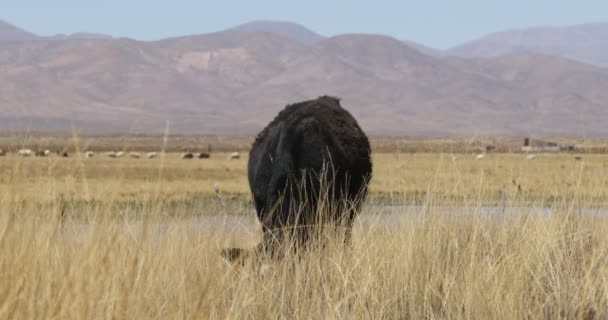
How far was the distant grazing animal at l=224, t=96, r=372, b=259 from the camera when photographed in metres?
7.52

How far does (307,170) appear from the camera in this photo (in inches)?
305

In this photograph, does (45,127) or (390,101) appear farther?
(390,101)

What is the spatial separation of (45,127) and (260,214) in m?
144

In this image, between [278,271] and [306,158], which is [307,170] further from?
[278,271]

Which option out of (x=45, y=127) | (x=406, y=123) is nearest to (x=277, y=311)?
(x=45, y=127)

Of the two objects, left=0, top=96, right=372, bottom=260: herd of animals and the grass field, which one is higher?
left=0, top=96, right=372, bottom=260: herd of animals

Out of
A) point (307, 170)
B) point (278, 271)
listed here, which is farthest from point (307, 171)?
point (278, 271)

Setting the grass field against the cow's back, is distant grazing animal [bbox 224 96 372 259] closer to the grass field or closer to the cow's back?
the cow's back

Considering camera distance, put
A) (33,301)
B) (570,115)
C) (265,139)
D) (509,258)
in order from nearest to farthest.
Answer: (33,301) < (509,258) < (265,139) < (570,115)

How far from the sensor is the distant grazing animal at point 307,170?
7.52 m

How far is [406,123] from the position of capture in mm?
170500

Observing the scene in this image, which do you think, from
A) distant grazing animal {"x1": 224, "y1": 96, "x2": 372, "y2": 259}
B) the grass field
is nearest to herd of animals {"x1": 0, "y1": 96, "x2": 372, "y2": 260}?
distant grazing animal {"x1": 224, "y1": 96, "x2": 372, "y2": 259}

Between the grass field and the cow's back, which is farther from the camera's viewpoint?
the cow's back

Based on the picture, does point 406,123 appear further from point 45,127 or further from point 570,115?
point 45,127
